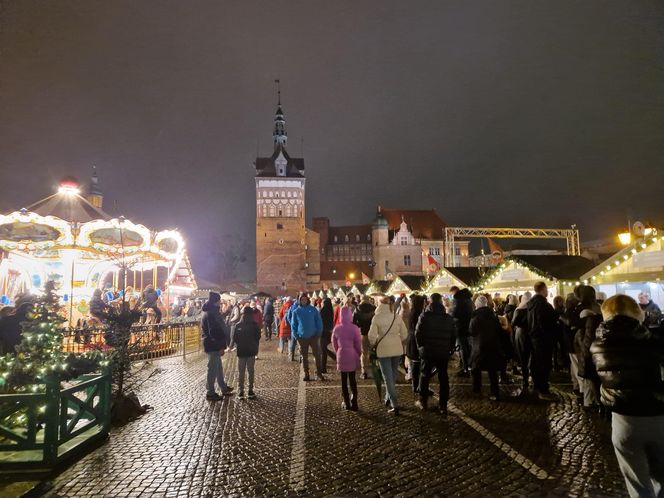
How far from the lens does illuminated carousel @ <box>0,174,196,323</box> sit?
15.6m

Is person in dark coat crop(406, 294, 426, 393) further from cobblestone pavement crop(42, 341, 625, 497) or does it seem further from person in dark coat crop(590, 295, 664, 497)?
person in dark coat crop(590, 295, 664, 497)

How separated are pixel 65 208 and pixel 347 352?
18630 mm

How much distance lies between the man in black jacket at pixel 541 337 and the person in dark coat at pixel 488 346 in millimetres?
651

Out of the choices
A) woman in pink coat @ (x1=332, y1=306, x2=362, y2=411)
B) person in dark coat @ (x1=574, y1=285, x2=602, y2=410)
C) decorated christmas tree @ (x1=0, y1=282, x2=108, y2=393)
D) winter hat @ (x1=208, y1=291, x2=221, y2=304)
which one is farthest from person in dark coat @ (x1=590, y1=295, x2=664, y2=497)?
winter hat @ (x1=208, y1=291, x2=221, y2=304)

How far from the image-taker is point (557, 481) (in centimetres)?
405

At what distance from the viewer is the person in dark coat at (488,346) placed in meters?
7.34

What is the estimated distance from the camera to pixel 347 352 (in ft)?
22.7

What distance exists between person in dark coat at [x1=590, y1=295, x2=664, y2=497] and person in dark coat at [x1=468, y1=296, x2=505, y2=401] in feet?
14.9

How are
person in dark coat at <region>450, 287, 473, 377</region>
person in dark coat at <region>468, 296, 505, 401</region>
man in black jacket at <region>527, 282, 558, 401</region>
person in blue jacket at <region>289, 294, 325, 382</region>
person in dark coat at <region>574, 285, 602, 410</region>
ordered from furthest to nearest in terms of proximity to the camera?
person in blue jacket at <region>289, 294, 325, 382</region> < person in dark coat at <region>450, 287, 473, 377</region> < man in black jacket at <region>527, 282, 558, 401</region> < person in dark coat at <region>468, 296, 505, 401</region> < person in dark coat at <region>574, 285, 602, 410</region>

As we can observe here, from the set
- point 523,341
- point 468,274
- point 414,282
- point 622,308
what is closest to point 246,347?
point 523,341

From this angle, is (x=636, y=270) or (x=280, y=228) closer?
(x=636, y=270)

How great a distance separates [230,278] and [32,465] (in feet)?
242

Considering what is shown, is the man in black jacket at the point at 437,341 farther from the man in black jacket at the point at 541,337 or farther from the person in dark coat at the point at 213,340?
the person in dark coat at the point at 213,340

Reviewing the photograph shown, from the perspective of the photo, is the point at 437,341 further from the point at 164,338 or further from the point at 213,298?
the point at 164,338
